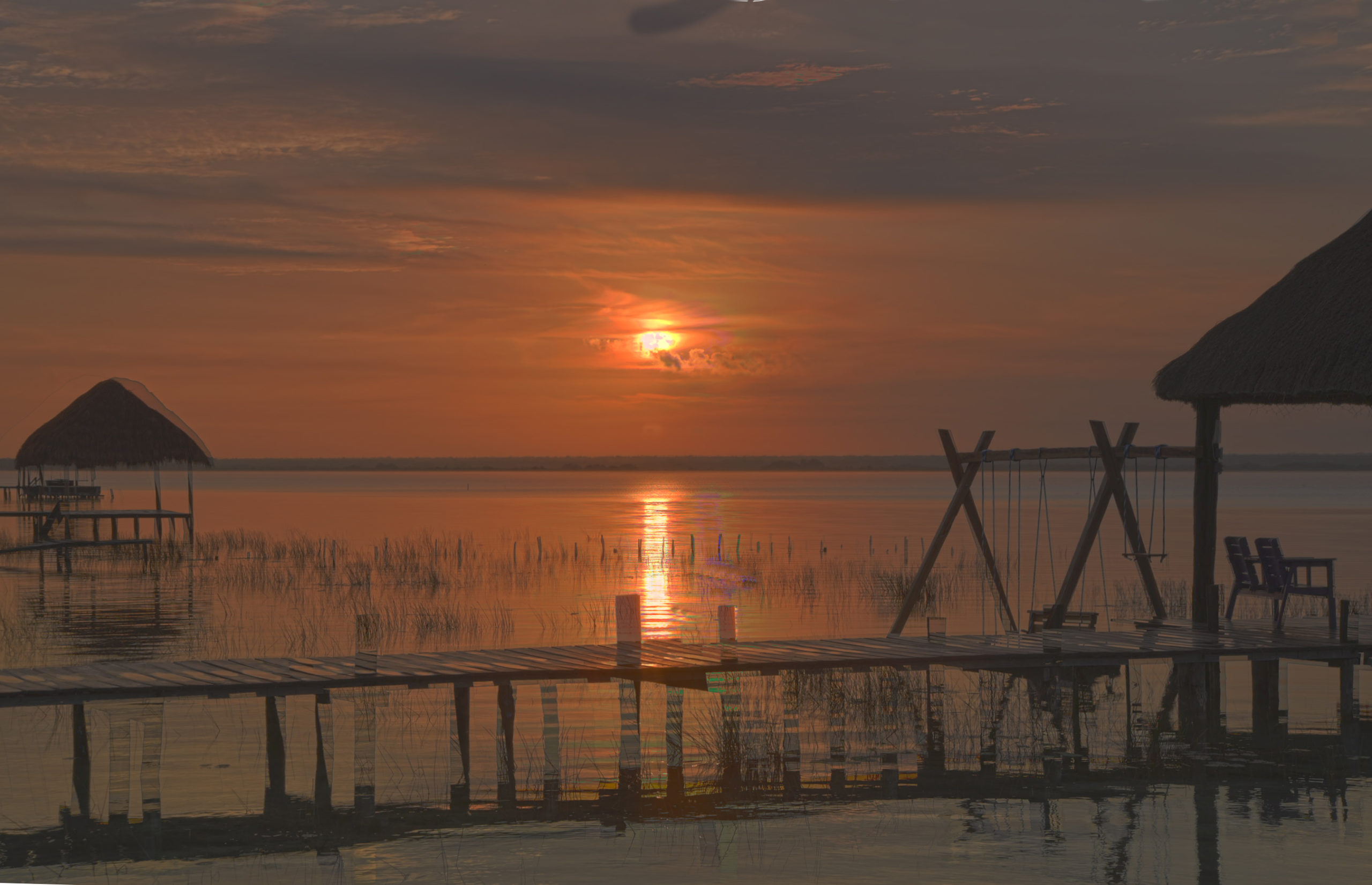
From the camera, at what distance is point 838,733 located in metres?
14.1

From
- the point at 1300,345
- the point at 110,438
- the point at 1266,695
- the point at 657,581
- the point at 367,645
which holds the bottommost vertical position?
the point at 657,581

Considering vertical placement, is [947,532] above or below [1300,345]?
below

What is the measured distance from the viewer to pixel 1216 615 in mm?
14938

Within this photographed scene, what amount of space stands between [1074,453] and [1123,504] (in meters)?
1.03

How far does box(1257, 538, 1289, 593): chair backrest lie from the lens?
1464 centimetres

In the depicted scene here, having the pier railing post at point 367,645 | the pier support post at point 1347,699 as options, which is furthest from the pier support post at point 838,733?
the pier support post at point 1347,699

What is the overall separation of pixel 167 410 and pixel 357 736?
108 ft

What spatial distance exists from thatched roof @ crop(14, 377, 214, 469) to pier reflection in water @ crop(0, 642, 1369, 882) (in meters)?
25.9

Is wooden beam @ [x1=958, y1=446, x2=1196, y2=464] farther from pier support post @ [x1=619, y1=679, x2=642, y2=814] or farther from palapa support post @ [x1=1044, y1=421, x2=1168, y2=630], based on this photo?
pier support post @ [x1=619, y1=679, x2=642, y2=814]

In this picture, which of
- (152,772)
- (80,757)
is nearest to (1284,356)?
(152,772)

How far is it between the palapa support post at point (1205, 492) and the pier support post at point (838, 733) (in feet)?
11.9

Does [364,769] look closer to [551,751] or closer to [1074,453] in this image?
[551,751]

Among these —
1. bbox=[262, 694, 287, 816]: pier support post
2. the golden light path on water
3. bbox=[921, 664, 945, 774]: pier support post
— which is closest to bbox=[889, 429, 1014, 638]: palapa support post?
bbox=[921, 664, 945, 774]: pier support post

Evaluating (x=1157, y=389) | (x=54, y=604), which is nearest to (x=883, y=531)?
(x=54, y=604)
